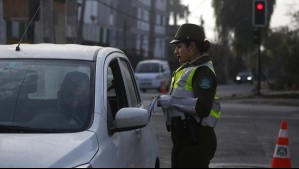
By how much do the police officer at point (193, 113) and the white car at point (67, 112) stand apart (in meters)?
0.31

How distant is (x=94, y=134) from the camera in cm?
459

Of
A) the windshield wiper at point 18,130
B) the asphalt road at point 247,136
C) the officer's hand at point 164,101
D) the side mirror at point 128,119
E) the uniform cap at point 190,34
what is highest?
the uniform cap at point 190,34

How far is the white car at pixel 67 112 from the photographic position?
423 centimetres

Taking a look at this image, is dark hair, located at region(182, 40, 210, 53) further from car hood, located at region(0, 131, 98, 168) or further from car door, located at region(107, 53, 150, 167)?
car hood, located at region(0, 131, 98, 168)

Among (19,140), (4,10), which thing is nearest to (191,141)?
(19,140)

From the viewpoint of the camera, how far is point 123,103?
5.73 meters

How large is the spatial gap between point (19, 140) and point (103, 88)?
90 cm

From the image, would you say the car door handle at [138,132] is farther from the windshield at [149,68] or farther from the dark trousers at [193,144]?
the windshield at [149,68]

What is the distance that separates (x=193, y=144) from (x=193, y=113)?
0.81ft

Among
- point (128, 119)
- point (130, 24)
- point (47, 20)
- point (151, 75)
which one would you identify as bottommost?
point (151, 75)

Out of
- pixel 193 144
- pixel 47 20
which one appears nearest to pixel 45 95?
pixel 193 144

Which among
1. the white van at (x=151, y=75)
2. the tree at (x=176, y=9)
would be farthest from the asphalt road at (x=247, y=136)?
the tree at (x=176, y=9)

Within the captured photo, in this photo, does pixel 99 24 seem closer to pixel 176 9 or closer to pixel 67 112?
pixel 176 9

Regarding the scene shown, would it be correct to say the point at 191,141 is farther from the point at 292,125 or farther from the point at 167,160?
the point at 292,125
